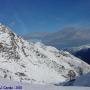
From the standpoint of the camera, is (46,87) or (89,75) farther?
(89,75)

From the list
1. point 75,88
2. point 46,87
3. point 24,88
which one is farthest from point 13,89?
point 75,88

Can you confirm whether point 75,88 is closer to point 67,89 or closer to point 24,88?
point 67,89

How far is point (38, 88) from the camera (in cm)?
2086

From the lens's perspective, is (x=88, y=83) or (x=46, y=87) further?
(x=88, y=83)

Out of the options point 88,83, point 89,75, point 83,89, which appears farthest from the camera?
point 89,75

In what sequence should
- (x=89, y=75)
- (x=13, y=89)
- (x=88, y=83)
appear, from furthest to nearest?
1. (x=89, y=75)
2. (x=88, y=83)
3. (x=13, y=89)

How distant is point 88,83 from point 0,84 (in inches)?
3998

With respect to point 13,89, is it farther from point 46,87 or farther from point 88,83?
point 88,83

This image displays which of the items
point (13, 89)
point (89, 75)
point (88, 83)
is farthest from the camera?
point (89, 75)

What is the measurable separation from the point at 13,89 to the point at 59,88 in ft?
11.3

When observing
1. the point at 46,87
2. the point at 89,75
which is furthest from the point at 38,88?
the point at 89,75

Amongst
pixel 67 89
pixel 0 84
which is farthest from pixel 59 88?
pixel 0 84

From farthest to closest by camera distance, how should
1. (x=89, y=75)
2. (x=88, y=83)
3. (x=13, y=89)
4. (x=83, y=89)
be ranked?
1. (x=89, y=75)
2. (x=88, y=83)
3. (x=83, y=89)
4. (x=13, y=89)

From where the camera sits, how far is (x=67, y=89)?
21156 mm
